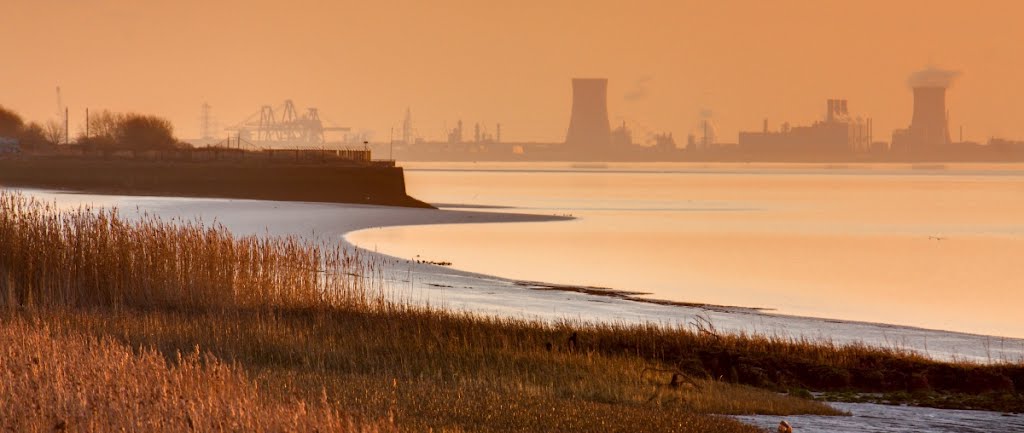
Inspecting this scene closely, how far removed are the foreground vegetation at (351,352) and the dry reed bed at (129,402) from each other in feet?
0.26

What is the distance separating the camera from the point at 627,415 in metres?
16.6

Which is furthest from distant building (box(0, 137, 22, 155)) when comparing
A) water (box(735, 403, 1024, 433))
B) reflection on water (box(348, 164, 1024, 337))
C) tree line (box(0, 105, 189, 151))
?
water (box(735, 403, 1024, 433))

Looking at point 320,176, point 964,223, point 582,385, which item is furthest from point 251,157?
point 582,385

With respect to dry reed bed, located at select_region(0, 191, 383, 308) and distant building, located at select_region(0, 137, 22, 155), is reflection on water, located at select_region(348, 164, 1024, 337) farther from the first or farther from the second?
distant building, located at select_region(0, 137, 22, 155)

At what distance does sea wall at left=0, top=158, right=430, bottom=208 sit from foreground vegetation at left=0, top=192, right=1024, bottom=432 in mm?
85000

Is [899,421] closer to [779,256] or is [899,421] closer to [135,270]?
→ [135,270]

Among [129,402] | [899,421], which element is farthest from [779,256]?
[129,402]

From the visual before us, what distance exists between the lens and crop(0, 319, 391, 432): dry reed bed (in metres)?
12.8

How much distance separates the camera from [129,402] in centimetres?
1344

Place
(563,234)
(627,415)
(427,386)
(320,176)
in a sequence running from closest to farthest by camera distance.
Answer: (627,415) → (427,386) → (563,234) → (320,176)

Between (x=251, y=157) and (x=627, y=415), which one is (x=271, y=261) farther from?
(x=251, y=157)

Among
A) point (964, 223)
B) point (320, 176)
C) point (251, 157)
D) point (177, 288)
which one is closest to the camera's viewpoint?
point (177, 288)

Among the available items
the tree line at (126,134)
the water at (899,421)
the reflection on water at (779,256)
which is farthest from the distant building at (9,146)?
the water at (899,421)

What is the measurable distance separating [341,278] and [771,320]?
13.2 meters
